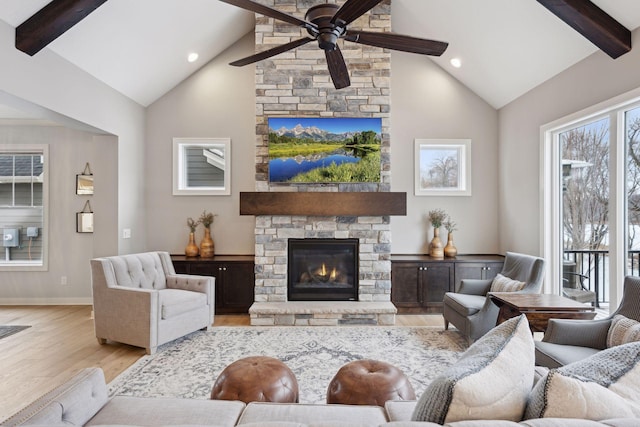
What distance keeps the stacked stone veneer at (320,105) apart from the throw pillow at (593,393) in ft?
12.2

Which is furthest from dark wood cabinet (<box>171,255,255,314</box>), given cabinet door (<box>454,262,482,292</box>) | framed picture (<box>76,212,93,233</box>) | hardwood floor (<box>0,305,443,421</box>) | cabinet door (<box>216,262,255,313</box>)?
cabinet door (<box>454,262,482,292</box>)

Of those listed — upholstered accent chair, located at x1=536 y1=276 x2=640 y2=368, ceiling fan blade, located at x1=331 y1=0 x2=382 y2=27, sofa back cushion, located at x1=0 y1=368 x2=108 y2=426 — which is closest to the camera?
sofa back cushion, located at x1=0 y1=368 x2=108 y2=426

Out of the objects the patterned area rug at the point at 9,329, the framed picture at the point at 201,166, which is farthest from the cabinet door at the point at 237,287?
the patterned area rug at the point at 9,329

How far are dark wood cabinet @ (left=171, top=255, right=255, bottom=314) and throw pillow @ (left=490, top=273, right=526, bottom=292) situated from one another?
116 inches

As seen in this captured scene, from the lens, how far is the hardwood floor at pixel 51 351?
115 inches

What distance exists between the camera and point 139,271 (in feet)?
13.6

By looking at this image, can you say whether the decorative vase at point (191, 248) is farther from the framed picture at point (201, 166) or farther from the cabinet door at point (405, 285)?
the cabinet door at point (405, 285)

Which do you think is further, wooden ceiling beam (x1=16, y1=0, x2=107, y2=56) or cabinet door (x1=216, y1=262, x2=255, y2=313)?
cabinet door (x1=216, y1=262, x2=255, y2=313)

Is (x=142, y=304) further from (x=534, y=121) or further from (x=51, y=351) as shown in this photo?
(x=534, y=121)

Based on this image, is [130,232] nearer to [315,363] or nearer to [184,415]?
[315,363]

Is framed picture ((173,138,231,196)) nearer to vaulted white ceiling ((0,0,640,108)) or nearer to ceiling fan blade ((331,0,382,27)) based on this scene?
vaulted white ceiling ((0,0,640,108))

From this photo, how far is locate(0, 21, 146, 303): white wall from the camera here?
3303 mm

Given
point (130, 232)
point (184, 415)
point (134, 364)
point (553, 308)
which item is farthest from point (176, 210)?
point (553, 308)

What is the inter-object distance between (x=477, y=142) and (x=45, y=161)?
635 cm
